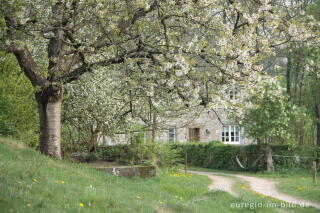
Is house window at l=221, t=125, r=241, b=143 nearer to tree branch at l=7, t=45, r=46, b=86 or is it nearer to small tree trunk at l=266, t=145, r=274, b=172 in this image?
small tree trunk at l=266, t=145, r=274, b=172

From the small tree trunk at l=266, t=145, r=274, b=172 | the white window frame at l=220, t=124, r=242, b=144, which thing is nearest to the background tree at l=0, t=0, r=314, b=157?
the small tree trunk at l=266, t=145, r=274, b=172

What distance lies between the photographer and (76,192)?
25.1 ft

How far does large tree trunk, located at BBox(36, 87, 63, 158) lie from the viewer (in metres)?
11.6

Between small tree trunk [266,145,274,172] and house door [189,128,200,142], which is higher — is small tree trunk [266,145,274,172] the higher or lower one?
the lower one

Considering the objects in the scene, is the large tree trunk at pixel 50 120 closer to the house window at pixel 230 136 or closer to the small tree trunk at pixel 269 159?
the small tree trunk at pixel 269 159

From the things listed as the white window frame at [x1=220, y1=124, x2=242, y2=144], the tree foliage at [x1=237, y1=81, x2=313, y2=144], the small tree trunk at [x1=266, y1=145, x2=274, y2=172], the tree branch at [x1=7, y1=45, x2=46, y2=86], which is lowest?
the small tree trunk at [x1=266, y1=145, x2=274, y2=172]

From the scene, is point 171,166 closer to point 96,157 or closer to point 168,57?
point 96,157

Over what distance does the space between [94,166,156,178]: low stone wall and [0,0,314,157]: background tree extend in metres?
2.78

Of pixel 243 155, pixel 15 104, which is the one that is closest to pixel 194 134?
pixel 243 155

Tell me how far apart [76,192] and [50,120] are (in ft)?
14.4

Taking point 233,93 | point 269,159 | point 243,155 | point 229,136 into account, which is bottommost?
point 269,159

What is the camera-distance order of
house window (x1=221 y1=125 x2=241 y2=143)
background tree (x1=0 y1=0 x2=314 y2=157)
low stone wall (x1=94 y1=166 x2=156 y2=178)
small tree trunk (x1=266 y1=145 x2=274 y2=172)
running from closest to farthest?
background tree (x1=0 y1=0 x2=314 y2=157)
low stone wall (x1=94 y1=166 x2=156 y2=178)
small tree trunk (x1=266 y1=145 x2=274 y2=172)
house window (x1=221 y1=125 x2=241 y2=143)

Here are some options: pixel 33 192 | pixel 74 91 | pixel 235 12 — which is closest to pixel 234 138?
pixel 74 91

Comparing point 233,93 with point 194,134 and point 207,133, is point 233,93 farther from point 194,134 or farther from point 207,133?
point 194,134
